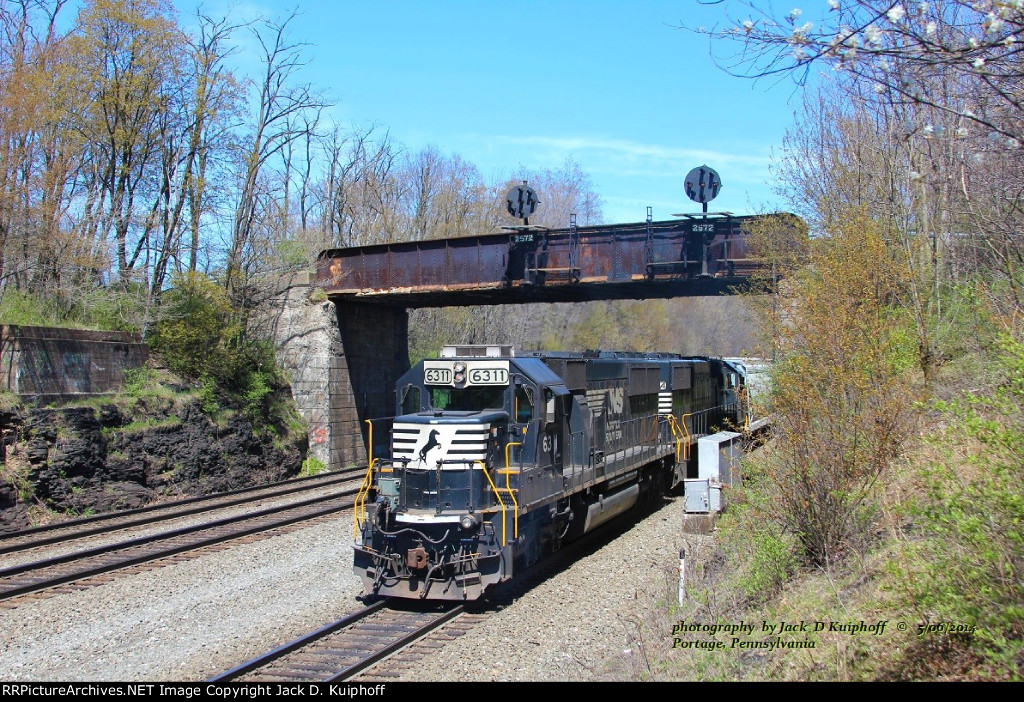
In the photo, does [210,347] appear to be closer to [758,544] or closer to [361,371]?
[361,371]

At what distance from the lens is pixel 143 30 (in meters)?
24.5

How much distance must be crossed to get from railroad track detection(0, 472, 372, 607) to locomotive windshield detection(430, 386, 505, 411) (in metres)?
5.32

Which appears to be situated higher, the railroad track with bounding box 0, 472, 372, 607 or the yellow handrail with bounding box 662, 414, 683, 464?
the yellow handrail with bounding box 662, 414, 683, 464

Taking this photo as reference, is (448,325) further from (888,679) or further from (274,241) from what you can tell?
(888,679)

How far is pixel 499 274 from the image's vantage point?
24.6 m

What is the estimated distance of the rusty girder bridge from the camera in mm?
22188

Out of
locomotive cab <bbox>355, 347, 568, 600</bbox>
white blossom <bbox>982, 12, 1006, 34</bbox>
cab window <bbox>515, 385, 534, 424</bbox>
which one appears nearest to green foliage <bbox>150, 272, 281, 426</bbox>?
locomotive cab <bbox>355, 347, 568, 600</bbox>

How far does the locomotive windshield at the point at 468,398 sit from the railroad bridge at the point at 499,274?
39.1ft

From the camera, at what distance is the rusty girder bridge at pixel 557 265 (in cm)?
2219

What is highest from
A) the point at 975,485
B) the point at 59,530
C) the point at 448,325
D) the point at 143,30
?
the point at 143,30

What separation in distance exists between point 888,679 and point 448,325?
1563 inches

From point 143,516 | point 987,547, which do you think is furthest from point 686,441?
point 987,547

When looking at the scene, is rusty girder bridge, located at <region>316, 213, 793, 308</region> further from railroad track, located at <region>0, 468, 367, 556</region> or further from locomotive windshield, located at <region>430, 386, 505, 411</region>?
locomotive windshield, located at <region>430, 386, 505, 411</region>

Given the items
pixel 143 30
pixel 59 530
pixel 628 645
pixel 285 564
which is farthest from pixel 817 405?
pixel 143 30
